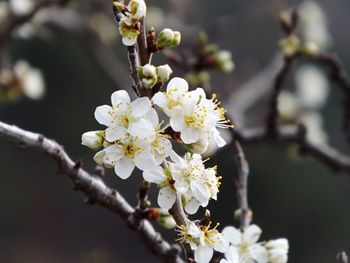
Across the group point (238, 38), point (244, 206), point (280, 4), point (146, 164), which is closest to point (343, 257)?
point (244, 206)

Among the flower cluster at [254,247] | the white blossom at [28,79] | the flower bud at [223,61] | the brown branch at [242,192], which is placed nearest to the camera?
the flower cluster at [254,247]

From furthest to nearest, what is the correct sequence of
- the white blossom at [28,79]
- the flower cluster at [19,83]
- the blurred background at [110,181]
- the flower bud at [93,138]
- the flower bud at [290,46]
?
the blurred background at [110,181]
the white blossom at [28,79]
the flower cluster at [19,83]
the flower bud at [290,46]
the flower bud at [93,138]

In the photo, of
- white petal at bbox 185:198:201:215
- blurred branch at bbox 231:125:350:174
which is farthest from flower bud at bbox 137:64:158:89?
blurred branch at bbox 231:125:350:174

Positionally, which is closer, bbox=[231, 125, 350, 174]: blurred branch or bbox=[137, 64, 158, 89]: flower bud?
bbox=[137, 64, 158, 89]: flower bud

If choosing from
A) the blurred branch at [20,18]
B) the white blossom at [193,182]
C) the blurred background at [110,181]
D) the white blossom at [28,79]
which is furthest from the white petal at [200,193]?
the blurred background at [110,181]

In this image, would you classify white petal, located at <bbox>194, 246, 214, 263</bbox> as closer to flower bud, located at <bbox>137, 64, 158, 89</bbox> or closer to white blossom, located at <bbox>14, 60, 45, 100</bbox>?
flower bud, located at <bbox>137, 64, 158, 89</bbox>

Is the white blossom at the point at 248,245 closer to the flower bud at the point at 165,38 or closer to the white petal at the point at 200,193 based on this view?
the white petal at the point at 200,193
